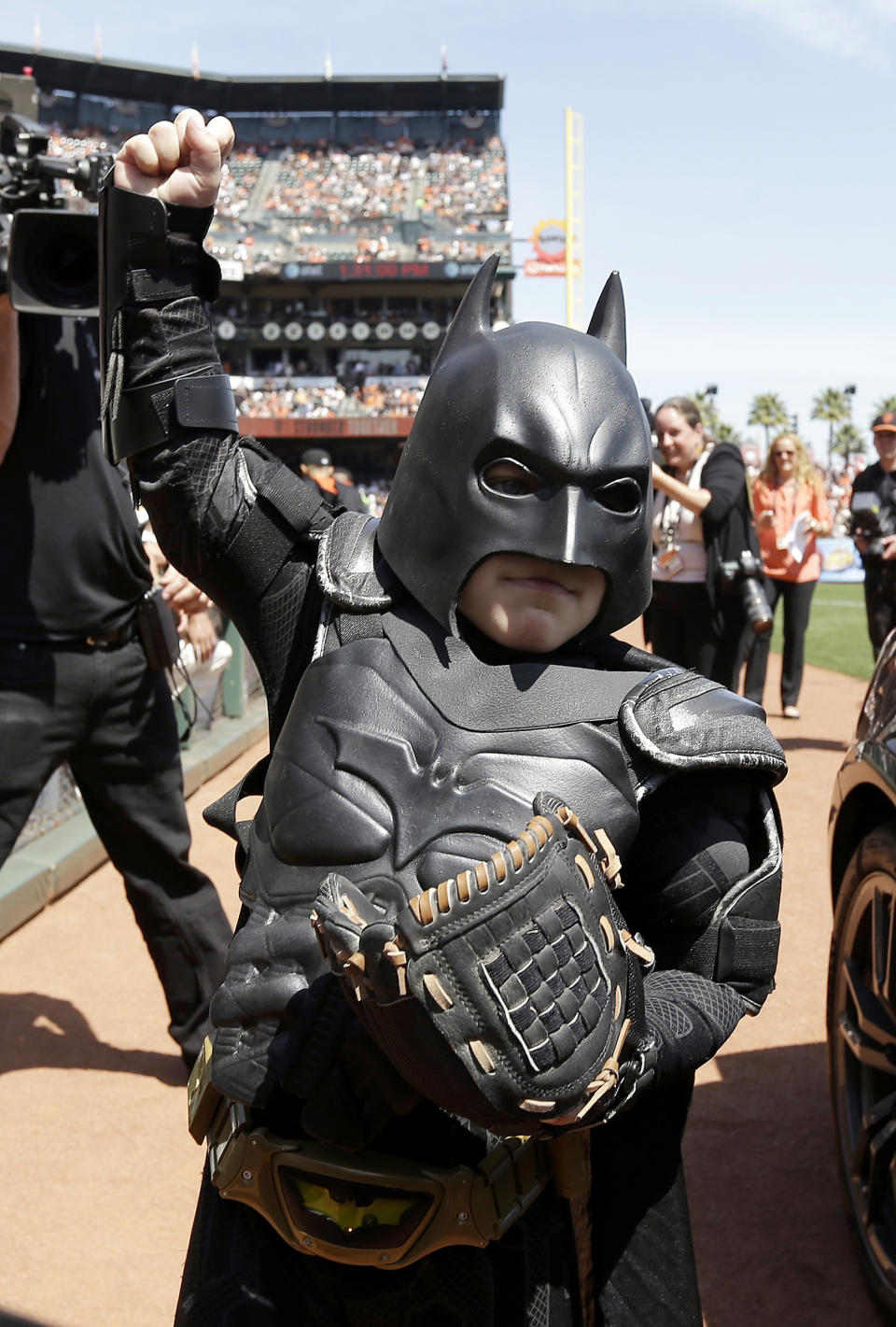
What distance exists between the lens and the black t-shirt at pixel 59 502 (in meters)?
3.17

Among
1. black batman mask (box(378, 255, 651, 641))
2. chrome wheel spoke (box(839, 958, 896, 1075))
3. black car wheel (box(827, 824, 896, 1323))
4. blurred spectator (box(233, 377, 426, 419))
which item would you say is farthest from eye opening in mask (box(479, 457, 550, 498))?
blurred spectator (box(233, 377, 426, 419))

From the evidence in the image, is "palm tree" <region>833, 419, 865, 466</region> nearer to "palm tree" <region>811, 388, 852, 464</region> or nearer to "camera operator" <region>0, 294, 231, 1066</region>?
"palm tree" <region>811, 388, 852, 464</region>

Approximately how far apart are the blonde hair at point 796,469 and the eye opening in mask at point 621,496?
265 inches

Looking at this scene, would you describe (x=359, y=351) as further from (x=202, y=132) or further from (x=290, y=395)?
(x=202, y=132)

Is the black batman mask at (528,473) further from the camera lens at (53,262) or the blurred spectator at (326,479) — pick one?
the blurred spectator at (326,479)

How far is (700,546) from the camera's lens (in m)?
6.39

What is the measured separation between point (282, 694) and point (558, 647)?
42 centimetres

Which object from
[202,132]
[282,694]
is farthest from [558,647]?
[202,132]

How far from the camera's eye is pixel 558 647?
1.60 meters

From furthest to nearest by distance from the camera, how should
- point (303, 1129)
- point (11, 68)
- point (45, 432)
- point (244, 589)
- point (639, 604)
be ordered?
1. point (11, 68)
2. point (45, 432)
3. point (244, 589)
4. point (639, 604)
5. point (303, 1129)

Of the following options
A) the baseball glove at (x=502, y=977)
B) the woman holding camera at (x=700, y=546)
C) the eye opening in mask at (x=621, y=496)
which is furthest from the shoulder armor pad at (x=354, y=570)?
the woman holding camera at (x=700, y=546)

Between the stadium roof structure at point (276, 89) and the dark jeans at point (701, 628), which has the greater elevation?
the stadium roof structure at point (276, 89)

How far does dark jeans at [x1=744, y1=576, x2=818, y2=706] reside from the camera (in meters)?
7.70

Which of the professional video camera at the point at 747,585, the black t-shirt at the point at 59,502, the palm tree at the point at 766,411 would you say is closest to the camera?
the black t-shirt at the point at 59,502
